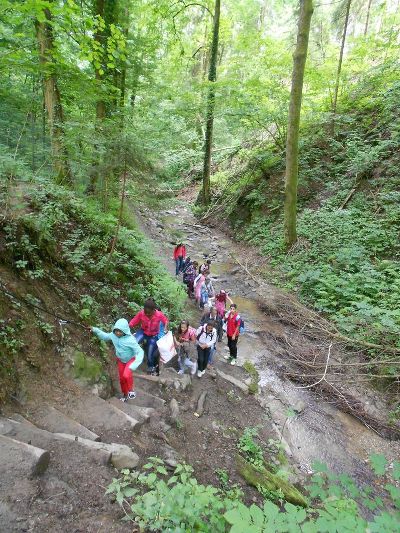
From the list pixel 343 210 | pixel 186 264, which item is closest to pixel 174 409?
pixel 186 264

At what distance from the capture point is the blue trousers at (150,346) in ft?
21.1

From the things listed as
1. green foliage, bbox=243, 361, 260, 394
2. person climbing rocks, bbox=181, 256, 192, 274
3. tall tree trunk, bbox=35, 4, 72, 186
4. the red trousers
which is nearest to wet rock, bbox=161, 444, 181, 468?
the red trousers

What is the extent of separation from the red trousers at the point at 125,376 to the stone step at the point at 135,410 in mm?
203

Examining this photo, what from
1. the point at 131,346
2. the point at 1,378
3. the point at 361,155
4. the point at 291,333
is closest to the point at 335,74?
the point at 361,155

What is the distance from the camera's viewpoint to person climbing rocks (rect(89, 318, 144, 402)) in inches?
201

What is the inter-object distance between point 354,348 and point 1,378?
7298 mm

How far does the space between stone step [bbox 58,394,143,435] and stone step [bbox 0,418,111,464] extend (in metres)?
0.62

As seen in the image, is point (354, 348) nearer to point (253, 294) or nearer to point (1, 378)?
point (253, 294)

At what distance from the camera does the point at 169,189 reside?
35.8ft

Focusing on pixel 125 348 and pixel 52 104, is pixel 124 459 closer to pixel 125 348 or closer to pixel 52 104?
pixel 125 348

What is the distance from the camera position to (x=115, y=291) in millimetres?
7812

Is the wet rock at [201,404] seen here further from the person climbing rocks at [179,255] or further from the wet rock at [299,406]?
the person climbing rocks at [179,255]

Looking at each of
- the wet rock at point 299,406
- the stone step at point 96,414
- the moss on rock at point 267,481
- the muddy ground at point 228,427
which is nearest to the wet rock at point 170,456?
the muddy ground at point 228,427

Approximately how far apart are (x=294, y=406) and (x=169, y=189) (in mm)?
7117
